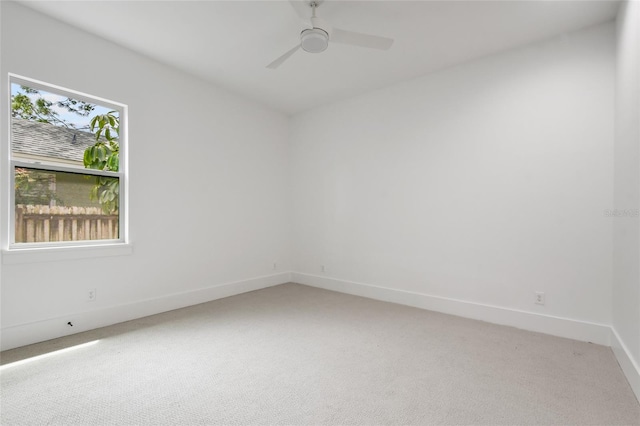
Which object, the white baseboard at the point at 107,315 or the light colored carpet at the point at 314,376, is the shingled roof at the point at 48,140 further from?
the light colored carpet at the point at 314,376

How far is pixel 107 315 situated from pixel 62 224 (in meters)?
0.97

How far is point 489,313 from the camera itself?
10.7 feet

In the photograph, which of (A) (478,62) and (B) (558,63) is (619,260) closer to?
(B) (558,63)

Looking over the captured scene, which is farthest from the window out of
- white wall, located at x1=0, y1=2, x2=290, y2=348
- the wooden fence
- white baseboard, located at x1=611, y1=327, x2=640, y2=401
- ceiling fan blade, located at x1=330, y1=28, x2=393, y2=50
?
white baseboard, located at x1=611, y1=327, x2=640, y2=401

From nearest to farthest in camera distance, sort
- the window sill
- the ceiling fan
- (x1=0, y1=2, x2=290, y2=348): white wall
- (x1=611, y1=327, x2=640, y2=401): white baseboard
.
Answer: (x1=611, y1=327, x2=640, y2=401): white baseboard, the ceiling fan, the window sill, (x1=0, y1=2, x2=290, y2=348): white wall

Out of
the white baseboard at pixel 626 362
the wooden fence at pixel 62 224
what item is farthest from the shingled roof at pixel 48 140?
the white baseboard at pixel 626 362

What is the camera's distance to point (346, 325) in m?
3.12

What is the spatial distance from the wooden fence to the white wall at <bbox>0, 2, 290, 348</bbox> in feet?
0.77

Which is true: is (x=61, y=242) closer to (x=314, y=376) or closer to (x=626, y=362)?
(x=314, y=376)

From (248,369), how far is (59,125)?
282cm

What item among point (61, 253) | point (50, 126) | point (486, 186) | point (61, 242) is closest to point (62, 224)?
point (61, 242)

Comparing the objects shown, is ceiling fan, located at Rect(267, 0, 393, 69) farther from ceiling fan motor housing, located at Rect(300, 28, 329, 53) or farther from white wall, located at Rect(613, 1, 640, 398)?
white wall, located at Rect(613, 1, 640, 398)

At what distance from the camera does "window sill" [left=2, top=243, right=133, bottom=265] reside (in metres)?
2.53

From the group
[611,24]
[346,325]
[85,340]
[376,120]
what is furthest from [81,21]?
[611,24]
